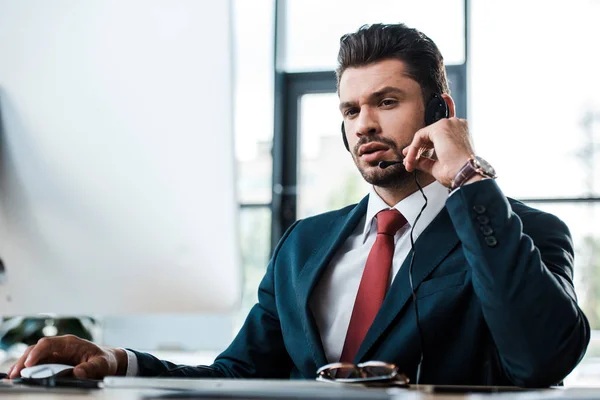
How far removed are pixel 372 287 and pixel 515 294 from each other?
325mm

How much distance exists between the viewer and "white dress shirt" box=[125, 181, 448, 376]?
4.73 ft

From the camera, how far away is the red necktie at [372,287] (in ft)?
4.55

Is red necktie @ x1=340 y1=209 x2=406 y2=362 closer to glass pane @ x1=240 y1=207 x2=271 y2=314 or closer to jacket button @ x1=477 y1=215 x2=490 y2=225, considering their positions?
jacket button @ x1=477 y1=215 x2=490 y2=225

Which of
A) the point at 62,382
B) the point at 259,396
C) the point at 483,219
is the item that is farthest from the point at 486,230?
the point at 62,382

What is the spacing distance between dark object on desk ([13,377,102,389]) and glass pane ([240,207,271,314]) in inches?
106

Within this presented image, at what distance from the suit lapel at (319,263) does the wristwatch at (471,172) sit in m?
0.34

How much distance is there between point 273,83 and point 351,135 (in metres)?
2.31

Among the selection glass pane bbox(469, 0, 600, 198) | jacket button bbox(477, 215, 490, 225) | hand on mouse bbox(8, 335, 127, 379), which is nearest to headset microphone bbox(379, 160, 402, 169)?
jacket button bbox(477, 215, 490, 225)

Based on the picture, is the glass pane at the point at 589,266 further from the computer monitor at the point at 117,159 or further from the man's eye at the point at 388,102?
the computer monitor at the point at 117,159

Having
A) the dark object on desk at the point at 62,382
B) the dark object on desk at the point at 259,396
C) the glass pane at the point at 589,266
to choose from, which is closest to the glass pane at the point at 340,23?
the glass pane at the point at 589,266

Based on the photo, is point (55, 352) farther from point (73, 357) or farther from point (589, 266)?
point (589, 266)

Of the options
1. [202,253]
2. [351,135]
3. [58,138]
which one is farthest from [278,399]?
[351,135]

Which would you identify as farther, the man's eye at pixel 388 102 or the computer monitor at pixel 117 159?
the man's eye at pixel 388 102

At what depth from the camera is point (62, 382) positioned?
0.98 metres
